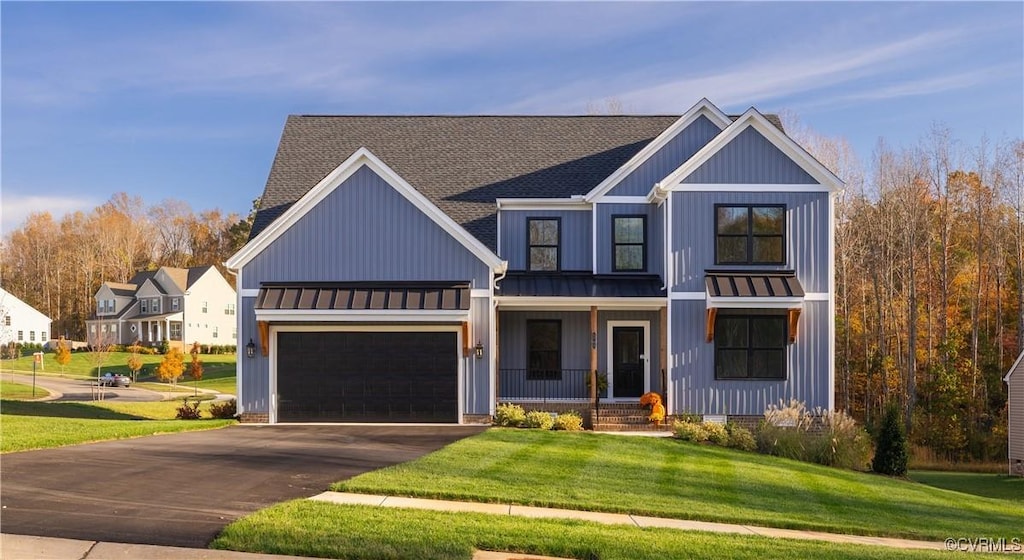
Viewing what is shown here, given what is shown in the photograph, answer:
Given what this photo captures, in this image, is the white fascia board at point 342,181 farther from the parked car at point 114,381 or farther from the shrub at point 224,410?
the parked car at point 114,381

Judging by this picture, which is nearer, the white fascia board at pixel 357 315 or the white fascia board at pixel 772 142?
the white fascia board at pixel 357 315

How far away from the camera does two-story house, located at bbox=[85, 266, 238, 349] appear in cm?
7375

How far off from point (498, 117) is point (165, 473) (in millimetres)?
19302

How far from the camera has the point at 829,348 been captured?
2319cm

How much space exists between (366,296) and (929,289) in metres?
29.5

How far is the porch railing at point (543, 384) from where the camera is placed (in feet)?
81.0

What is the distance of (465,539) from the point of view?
9.08 metres

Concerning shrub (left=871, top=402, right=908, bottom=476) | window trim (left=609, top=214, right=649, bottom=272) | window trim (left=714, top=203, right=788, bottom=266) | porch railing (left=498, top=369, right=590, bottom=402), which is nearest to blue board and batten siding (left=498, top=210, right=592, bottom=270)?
window trim (left=609, top=214, right=649, bottom=272)

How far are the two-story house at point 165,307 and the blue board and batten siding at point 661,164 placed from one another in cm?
5661

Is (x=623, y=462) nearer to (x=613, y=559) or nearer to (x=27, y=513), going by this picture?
(x=613, y=559)

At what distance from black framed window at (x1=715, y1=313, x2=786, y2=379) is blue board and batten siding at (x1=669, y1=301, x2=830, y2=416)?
180 mm

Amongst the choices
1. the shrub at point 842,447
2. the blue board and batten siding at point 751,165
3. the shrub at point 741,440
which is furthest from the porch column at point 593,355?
the shrub at point 842,447

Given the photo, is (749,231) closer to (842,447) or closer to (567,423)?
(842,447)

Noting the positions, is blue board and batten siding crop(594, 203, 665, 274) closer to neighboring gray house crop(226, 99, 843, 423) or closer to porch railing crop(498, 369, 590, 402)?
neighboring gray house crop(226, 99, 843, 423)
